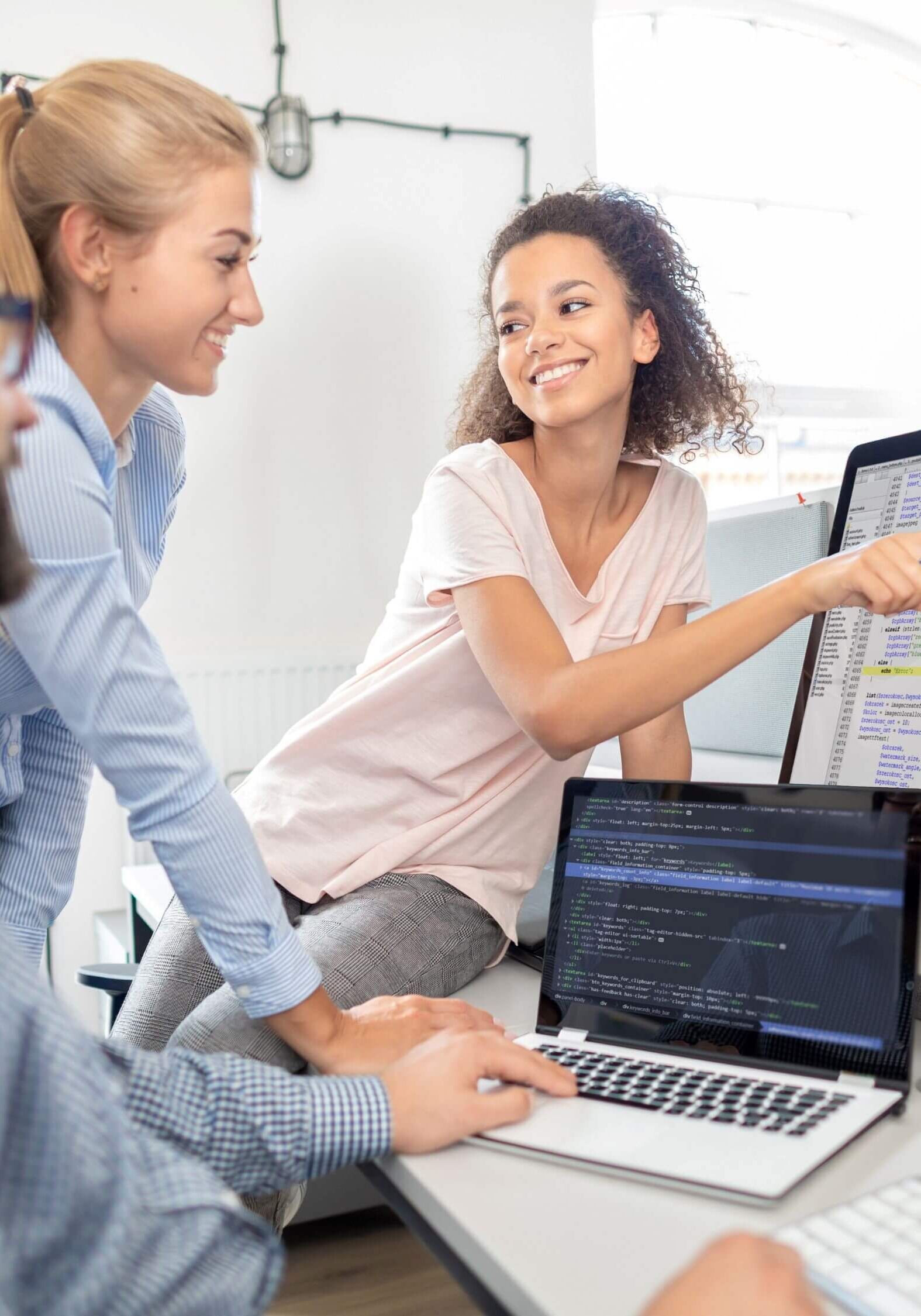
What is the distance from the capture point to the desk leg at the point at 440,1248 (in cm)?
54

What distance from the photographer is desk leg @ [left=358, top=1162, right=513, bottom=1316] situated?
1.79ft

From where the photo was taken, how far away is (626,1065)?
755 mm

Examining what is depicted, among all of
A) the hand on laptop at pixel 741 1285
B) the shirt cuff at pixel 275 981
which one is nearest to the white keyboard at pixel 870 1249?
the hand on laptop at pixel 741 1285

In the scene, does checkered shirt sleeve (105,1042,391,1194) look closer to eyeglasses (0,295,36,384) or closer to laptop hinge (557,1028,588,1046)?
laptop hinge (557,1028,588,1046)

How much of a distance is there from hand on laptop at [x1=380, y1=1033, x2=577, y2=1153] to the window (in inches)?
127

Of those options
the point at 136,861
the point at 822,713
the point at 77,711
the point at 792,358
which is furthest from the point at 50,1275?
the point at 792,358

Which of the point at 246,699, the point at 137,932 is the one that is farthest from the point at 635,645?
the point at 246,699

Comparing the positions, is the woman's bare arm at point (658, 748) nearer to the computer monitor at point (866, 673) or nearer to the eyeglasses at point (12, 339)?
the computer monitor at point (866, 673)

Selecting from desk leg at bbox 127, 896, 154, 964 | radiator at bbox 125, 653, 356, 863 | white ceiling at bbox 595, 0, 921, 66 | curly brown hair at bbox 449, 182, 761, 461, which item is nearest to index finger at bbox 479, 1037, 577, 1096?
curly brown hair at bbox 449, 182, 761, 461

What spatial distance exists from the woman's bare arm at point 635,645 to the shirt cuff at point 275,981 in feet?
0.98

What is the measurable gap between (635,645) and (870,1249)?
534 mm

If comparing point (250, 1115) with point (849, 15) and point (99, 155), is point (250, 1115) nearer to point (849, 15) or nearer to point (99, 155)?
point (99, 155)

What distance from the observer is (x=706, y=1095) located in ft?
2.28

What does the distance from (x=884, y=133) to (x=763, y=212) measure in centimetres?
61
